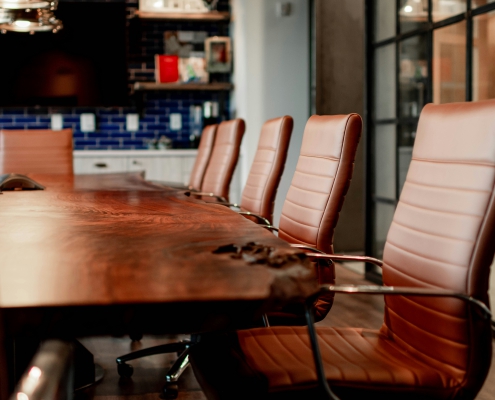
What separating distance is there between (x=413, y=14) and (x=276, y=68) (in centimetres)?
201

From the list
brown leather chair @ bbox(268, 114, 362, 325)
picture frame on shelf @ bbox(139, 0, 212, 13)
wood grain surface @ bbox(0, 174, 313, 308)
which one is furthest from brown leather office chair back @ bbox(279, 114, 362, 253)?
picture frame on shelf @ bbox(139, 0, 212, 13)

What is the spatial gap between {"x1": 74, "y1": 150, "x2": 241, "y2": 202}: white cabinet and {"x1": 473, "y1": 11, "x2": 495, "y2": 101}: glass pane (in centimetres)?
333

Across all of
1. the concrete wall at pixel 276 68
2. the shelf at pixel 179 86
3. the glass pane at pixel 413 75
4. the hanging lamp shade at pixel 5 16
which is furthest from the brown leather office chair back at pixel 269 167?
the shelf at pixel 179 86

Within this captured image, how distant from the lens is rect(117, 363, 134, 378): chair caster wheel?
252 cm

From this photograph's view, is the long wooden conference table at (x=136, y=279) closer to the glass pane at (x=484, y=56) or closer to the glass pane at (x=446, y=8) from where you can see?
the glass pane at (x=484, y=56)

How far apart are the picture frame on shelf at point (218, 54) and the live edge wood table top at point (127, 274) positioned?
15.7ft

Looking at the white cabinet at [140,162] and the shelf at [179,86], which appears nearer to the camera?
the white cabinet at [140,162]

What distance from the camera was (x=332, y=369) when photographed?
4.18ft

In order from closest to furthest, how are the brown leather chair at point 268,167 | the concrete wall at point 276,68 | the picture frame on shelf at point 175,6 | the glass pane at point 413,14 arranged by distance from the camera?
1. the brown leather chair at point 268,167
2. the glass pane at point 413,14
3. the concrete wall at point 276,68
4. the picture frame on shelf at point 175,6

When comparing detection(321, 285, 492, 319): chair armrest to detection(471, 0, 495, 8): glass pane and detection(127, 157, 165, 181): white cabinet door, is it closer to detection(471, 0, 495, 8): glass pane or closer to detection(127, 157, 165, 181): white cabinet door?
detection(471, 0, 495, 8): glass pane

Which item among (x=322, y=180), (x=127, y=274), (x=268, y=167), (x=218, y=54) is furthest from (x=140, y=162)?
(x=127, y=274)

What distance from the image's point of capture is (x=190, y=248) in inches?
48.8

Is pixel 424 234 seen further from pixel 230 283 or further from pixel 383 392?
pixel 230 283

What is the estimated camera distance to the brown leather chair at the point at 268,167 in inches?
106
